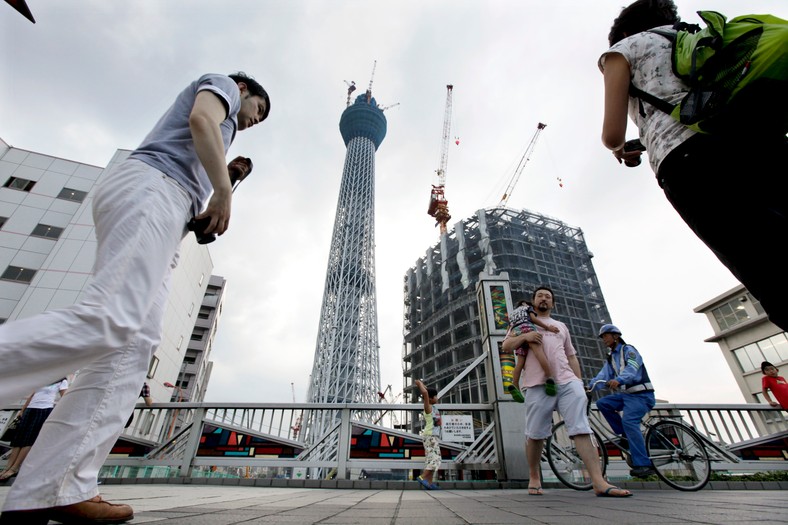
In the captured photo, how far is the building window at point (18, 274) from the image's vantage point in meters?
18.0

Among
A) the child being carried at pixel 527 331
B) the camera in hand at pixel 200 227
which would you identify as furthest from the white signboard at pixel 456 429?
the camera in hand at pixel 200 227

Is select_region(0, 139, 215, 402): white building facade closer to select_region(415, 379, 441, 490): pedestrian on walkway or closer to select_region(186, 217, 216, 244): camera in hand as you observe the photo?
select_region(415, 379, 441, 490): pedestrian on walkway

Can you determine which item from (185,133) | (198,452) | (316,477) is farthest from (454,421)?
(185,133)

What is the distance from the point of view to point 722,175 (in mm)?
1094

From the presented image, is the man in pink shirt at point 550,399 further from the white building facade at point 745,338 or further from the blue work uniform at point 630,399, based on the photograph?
the white building facade at point 745,338

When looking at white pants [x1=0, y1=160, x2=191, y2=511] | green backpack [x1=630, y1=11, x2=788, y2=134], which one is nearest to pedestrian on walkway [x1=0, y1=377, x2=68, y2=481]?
white pants [x1=0, y1=160, x2=191, y2=511]

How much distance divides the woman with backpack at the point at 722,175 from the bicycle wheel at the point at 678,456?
3.37 m

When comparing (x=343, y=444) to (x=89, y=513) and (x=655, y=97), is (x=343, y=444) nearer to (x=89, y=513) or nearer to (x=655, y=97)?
(x=89, y=513)

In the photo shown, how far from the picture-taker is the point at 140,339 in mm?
1335

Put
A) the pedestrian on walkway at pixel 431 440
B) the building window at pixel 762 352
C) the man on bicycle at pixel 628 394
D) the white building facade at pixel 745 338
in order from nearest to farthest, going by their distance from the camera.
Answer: the man on bicycle at pixel 628 394 < the pedestrian on walkway at pixel 431 440 < the building window at pixel 762 352 < the white building facade at pixel 745 338

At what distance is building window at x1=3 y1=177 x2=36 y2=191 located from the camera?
20500 millimetres

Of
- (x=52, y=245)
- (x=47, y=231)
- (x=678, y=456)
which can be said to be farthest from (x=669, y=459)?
(x=47, y=231)

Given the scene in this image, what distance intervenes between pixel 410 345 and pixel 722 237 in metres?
47.7

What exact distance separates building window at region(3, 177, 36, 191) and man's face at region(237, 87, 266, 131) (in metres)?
28.3
